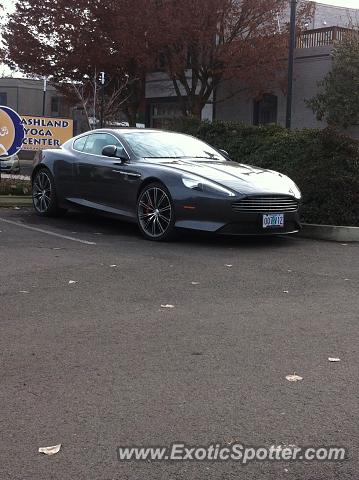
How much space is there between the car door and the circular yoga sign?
2972 millimetres

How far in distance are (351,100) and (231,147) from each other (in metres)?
10.7

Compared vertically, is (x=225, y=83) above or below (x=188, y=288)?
above

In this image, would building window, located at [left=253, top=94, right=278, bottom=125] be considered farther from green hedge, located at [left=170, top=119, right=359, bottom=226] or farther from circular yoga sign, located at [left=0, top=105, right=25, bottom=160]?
circular yoga sign, located at [left=0, top=105, right=25, bottom=160]

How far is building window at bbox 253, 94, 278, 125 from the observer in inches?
1054

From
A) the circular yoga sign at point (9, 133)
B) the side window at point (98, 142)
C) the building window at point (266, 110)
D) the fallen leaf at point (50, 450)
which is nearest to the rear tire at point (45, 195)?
the side window at point (98, 142)

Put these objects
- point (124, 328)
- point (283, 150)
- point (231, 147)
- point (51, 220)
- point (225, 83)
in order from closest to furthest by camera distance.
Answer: point (124, 328), point (51, 220), point (283, 150), point (231, 147), point (225, 83)

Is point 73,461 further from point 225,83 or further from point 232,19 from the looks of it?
point 225,83

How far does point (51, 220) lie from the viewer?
987cm

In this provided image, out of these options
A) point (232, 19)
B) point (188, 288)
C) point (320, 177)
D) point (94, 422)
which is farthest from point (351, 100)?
point (94, 422)

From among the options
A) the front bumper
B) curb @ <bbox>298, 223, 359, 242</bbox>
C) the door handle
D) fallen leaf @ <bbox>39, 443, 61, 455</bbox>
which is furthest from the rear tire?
fallen leaf @ <bbox>39, 443, 61, 455</bbox>

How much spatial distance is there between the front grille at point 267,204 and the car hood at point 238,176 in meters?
0.08

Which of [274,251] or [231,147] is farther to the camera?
[231,147]

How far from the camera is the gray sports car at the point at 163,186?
25.5 feet

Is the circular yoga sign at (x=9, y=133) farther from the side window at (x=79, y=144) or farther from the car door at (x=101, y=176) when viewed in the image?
the car door at (x=101, y=176)
